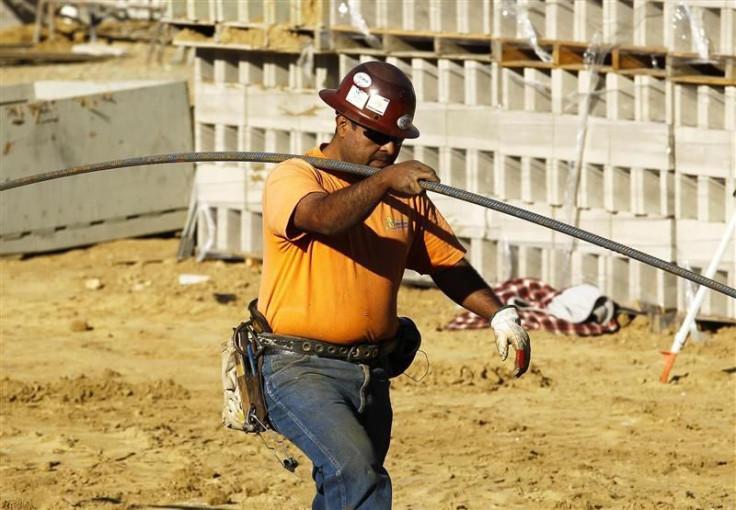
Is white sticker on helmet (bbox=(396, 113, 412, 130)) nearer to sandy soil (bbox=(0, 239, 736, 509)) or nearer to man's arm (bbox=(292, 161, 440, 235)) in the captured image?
man's arm (bbox=(292, 161, 440, 235))

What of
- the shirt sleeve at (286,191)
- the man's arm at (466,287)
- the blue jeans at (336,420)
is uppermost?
the shirt sleeve at (286,191)

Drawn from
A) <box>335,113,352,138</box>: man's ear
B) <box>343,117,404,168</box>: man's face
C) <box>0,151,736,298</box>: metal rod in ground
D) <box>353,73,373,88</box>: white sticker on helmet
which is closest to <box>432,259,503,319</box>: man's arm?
<box>0,151,736,298</box>: metal rod in ground

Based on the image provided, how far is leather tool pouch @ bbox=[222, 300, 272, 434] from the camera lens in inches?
226

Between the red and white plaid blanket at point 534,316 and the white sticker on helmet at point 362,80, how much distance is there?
20.6ft

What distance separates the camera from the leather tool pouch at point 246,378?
573 centimetres

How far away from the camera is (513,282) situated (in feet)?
40.9

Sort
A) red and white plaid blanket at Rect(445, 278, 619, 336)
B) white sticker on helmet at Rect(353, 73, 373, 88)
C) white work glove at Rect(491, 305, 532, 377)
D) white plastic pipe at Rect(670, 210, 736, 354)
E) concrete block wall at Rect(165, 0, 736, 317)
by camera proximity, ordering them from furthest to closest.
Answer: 1. red and white plaid blanket at Rect(445, 278, 619, 336)
2. concrete block wall at Rect(165, 0, 736, 317)
3. white plastic pipe at Rect(670, 210, 736, 354)
4. white work glove at Rect(491, 305, 532, 377)
5. white sticker on helmet at Rect(353, 73, 373, 88)

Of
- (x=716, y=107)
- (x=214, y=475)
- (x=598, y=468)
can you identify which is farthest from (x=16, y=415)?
(x=716, y=107)

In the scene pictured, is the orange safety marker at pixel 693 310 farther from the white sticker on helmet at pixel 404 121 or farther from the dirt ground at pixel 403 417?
the white sticker on helmet at pixel 404 121

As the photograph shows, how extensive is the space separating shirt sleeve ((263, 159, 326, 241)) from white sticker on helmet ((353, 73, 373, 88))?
0.36 m

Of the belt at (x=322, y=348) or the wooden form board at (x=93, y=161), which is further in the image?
the wooden form board at (x=93, y=161)

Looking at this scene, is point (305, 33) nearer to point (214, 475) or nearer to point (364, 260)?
point (214, 475)

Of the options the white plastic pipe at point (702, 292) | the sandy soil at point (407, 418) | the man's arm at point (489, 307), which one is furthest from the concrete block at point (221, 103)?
the man's arm at point (489, 307)

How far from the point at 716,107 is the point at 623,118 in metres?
0.89
